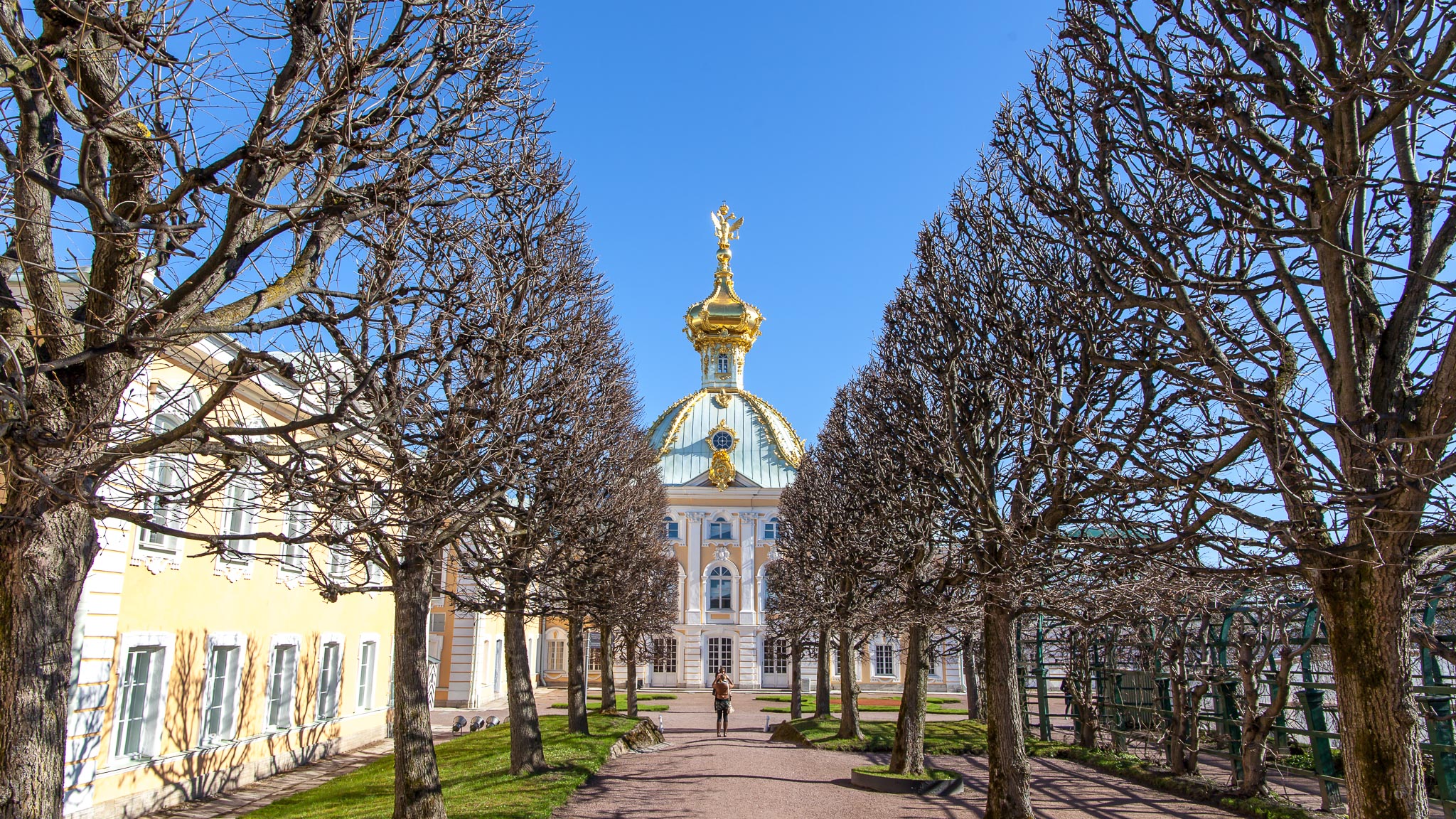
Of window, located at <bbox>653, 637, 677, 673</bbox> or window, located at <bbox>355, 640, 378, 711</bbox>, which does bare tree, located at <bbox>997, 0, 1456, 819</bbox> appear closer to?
window, located at <bbox>355, 640, 378, 711</bbox>

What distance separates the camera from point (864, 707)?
3756cm

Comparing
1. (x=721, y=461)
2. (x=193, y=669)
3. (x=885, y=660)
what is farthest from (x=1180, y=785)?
(x=721, y=461)

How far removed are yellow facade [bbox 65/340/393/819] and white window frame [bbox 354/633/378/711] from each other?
4.27 feet

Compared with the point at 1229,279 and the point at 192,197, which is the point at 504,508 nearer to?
the point at 192,197

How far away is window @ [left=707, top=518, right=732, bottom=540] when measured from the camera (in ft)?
158

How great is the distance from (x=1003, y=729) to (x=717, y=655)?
37795 millimetres

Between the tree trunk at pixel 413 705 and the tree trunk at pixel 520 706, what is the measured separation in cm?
344

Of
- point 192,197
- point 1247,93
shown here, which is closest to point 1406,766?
point 1247,93

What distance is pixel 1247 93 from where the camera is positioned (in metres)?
6.52

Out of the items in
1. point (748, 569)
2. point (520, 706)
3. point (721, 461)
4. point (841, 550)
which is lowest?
point (520, 706)

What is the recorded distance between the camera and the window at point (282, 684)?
17172 mm

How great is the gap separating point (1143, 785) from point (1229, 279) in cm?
1126

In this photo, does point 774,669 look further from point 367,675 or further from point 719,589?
point 367,675

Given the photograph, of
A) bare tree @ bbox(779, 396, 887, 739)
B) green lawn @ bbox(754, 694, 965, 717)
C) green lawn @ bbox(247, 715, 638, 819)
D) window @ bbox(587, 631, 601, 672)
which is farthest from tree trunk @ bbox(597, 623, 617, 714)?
window @ bbox(587, 631, 601, 672)
